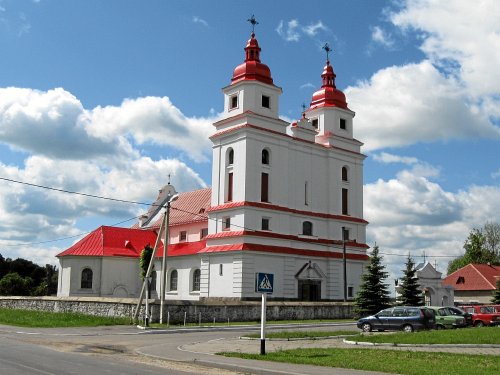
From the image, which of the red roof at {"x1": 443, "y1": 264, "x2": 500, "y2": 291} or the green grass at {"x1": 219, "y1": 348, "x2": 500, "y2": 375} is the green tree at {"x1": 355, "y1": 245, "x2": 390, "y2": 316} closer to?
the green grass at {"x1": 219, "y1": 348, "x2": 500, "y2": 375}

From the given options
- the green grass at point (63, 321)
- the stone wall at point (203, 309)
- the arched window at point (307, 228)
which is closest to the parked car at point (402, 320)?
the stone wall at point (203, 309)

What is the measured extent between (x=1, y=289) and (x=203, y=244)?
1638 inches

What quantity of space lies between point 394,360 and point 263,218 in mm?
32359

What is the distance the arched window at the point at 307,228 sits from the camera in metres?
51.9

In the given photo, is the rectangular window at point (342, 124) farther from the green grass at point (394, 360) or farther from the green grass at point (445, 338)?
the green grass at point (394, 360)

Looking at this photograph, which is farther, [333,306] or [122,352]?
[333,306]

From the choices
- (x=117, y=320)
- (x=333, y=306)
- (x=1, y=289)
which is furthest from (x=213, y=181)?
(x=1, y=289)

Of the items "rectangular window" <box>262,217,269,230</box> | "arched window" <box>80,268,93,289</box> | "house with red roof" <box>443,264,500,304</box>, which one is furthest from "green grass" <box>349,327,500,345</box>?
"house with red roof" <box>443,264,500,304</box>

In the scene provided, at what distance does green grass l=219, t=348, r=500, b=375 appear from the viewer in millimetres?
14445

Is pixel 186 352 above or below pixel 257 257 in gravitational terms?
below

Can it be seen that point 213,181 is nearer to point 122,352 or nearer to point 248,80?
point 248,80

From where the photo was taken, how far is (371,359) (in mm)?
16656

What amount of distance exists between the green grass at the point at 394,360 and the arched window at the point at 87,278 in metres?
41.3

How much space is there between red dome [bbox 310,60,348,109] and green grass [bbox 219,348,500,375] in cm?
3932
